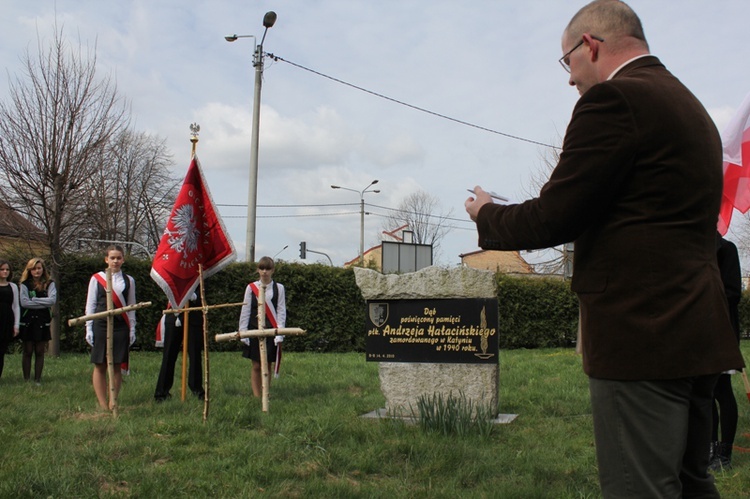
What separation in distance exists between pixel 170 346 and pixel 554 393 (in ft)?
15.1

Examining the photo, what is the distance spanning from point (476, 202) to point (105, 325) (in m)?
5.97

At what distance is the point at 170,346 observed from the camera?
7.69m

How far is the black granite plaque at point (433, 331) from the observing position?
6.64m

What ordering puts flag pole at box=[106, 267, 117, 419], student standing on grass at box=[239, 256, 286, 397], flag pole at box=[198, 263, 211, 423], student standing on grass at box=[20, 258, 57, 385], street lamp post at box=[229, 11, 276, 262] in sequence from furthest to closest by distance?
street lamp post at box=[229, 11, 276, 262] < student standing on grass at box=[20, 258, 57, 385] < student standing on grass at box=[239, 256, 286, 397] < flag pole at box=[106, 267, 117, 419] < flag pole at box=[198, 263, 211, 423]

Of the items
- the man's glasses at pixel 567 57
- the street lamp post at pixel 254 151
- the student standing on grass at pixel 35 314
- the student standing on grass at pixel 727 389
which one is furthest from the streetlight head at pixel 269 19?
the man's glasses at pixel 567 57

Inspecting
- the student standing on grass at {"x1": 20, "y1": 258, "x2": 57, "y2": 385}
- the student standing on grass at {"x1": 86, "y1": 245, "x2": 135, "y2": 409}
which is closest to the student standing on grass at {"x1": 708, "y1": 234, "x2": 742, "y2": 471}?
the student standing on grass at {"x1": 86, "y1": 245, "x2": 135, "y2": 409}

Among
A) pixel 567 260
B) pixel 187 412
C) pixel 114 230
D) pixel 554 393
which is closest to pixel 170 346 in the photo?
pixel 187 412

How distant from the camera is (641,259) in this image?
6.44 ft

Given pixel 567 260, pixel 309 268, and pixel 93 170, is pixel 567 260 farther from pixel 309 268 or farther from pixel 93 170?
pixel 93 170

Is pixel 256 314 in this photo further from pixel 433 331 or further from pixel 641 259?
pixel 641 259

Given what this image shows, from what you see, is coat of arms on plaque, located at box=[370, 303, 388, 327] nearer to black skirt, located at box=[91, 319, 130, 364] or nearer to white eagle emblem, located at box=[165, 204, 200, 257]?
white eagle emblem, located at box=[165, 204, 200, 257]

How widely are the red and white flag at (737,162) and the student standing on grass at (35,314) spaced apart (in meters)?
8.77

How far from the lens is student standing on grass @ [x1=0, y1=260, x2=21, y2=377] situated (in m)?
9.30

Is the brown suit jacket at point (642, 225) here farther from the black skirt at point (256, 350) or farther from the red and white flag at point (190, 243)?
the black skirt at point (256, 350)
